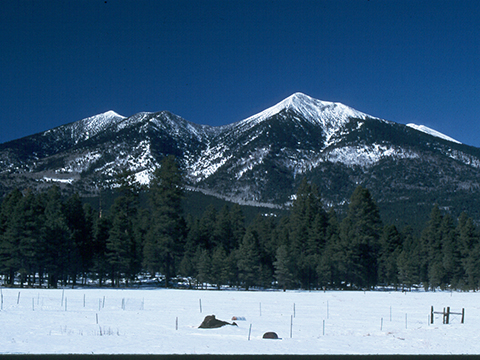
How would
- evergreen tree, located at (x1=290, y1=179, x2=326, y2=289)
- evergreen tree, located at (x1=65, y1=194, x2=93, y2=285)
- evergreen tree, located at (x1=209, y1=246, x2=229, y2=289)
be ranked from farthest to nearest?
evergreen tree, located at (x1=290, y1=179, x2=326, y2=289) < evergreen tree, located at (x1=209, y1=246, x2=229, y2=289) < evergreen tree, located at (x1=65, y1=194, x2=93, y2=285)

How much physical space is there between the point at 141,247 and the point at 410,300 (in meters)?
40.0

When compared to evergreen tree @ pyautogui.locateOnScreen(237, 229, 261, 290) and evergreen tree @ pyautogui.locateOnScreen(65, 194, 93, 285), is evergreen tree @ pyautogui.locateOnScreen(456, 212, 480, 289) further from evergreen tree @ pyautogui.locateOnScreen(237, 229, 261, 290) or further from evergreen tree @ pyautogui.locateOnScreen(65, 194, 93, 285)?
evergreen tree @ pyautogui.locateOnScreen(65, 194, 93, 285)

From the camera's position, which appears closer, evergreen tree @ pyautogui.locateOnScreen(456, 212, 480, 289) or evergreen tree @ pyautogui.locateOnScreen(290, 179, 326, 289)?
evergreen tree @ pyautogui.locateOnScreen(290, 179, 326, 289)

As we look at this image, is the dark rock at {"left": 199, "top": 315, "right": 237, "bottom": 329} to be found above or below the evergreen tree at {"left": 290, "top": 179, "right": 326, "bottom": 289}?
below

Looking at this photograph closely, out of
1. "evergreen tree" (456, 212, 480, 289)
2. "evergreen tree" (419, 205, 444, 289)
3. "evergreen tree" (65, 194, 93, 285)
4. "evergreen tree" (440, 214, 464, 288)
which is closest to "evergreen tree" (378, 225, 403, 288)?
"evergreen tree" (419, 205, 444, 289)

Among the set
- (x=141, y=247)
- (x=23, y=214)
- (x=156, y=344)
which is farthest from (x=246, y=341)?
(x=141, y=247)

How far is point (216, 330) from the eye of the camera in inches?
955

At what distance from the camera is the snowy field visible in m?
19.0

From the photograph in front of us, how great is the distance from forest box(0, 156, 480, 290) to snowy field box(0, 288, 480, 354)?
17287mm

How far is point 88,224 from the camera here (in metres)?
68.1

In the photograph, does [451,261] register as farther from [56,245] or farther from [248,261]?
[56,245]

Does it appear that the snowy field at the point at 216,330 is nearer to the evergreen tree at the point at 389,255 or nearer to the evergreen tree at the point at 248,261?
the evergreen tree at the point at 248,261

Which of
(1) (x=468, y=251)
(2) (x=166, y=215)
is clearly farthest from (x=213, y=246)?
(1) (x=468, y=251)

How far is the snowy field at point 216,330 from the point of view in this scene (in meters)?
19.0
